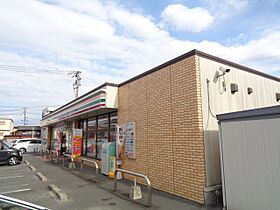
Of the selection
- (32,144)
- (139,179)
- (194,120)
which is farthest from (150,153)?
(32,144)

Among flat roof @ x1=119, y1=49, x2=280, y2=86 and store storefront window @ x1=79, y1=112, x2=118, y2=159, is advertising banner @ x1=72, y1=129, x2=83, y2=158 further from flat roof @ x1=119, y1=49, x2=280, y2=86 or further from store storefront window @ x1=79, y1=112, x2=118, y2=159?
flat roof @ x1=119, y1=49, x2=280, y2=86

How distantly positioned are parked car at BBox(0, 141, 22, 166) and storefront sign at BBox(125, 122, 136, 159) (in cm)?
1061

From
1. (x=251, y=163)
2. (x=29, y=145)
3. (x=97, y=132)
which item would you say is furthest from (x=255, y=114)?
(x=29, y=145)

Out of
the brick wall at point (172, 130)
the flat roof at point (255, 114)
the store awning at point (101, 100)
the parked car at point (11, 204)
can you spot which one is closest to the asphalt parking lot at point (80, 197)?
the brick wall at point (172, 130)

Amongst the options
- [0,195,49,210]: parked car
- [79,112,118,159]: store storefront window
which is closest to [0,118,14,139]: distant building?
[79,112,118,159]: store storefront window

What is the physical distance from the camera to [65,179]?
9.55 m

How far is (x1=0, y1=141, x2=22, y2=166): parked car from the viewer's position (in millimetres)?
15414

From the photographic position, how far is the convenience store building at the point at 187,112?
6.11 metres

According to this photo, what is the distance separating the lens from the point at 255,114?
15.8ft

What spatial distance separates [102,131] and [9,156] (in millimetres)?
7915

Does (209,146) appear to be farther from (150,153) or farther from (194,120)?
(150,153)

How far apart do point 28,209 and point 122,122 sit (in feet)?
23.9

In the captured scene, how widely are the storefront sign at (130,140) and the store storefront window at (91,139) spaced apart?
464cm

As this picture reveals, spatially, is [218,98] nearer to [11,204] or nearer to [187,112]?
[187,112]
